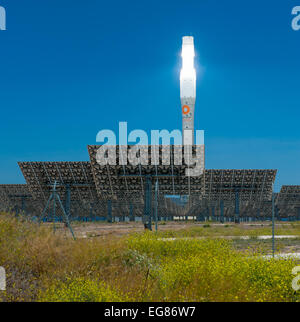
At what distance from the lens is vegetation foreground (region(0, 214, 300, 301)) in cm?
735

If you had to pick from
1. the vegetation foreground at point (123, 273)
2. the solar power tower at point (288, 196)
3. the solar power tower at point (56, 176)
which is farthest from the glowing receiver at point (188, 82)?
the vegetation foreground at point (123, 273)

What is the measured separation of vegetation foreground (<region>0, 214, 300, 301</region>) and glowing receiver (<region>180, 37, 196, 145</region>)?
46.6 meters

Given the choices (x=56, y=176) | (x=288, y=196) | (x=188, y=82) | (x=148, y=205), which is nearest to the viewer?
(x=148, y=205)

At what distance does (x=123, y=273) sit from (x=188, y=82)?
5236 centimetres

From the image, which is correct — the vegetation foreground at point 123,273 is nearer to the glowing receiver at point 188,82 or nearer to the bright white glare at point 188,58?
the glowing receiver at point 188,82

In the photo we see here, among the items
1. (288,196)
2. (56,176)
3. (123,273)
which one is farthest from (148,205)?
(288,196)

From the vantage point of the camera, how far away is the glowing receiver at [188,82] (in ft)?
190

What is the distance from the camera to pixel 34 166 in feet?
134

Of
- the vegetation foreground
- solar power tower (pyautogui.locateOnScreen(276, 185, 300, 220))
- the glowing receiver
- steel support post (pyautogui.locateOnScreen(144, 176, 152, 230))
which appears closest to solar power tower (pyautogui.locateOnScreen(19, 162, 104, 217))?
steel support post (pyautogui.locateOnScreen(144, 176, 152, 230))

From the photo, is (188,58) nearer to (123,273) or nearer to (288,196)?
(288,196)

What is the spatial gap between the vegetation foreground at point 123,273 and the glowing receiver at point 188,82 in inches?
1834

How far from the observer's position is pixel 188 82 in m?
58.7
